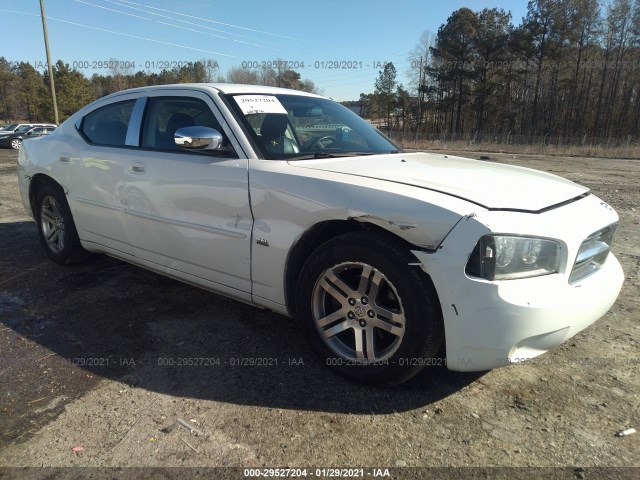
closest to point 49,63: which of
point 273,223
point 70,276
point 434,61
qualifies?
point 70,276

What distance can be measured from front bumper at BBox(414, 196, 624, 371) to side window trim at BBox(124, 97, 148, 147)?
101 inches

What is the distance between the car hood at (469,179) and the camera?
7.37 ft

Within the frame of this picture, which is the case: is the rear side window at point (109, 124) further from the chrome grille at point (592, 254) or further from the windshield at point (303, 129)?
the chrome grille at point (592, 254)

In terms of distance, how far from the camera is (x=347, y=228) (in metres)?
2.54

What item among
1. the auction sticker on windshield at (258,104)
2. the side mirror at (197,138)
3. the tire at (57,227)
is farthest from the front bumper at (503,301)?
the tire at (57,227)

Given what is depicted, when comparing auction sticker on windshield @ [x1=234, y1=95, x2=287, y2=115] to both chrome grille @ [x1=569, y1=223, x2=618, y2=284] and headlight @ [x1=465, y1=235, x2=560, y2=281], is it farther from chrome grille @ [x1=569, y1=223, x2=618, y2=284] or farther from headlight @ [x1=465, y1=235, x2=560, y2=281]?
chrome grille @ [x1=569, y1=223, x2=618, y2=284]

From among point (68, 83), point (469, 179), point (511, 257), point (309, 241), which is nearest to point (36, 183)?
point (309, 241)

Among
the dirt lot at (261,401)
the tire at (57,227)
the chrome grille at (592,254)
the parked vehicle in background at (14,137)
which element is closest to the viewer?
the dirt lot at (261,401)

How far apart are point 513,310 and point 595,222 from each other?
838mm

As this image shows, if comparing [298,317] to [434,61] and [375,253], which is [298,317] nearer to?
[375,253]

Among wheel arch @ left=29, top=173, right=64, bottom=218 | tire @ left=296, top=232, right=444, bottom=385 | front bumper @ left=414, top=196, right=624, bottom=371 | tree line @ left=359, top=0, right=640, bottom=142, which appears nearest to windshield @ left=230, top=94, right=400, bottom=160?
tire @ left=296, top=232, right=444, bottom=385

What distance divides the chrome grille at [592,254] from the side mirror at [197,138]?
2.22 m

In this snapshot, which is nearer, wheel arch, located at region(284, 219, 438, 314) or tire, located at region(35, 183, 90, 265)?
wheel arch, located at region(284, 219, 438, 314)

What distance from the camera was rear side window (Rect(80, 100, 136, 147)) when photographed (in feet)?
12.3
